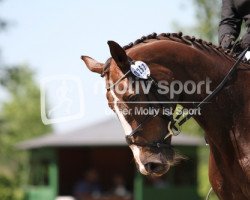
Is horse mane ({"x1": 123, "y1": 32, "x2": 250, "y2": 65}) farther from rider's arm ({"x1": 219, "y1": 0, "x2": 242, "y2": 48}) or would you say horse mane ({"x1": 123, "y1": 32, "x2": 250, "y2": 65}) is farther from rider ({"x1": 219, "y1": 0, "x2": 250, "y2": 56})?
rider's arm ({"x1": 219, "y1": 0, "x2": 242, "y2": 48})

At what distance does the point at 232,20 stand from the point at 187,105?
1.28 m

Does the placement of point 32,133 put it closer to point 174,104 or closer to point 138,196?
point 138,196

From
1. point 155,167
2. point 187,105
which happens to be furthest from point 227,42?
point 155,167

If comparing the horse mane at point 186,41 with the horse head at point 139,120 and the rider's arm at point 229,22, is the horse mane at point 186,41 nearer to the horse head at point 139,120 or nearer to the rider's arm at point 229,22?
the horse head at point 139,120

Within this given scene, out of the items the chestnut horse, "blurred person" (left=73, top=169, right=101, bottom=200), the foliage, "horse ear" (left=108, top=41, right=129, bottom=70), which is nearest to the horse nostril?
the chestnut horse

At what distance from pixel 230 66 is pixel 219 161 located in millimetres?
854

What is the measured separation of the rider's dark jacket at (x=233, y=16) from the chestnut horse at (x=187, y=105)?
0.56 meters

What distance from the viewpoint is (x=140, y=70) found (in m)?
5.64

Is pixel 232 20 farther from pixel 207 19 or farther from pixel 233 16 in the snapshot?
pixel 207 19

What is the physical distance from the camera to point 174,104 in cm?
586

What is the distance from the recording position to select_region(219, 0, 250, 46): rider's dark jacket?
6738mm

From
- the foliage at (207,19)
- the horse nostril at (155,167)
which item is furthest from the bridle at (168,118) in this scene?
the foliage at (207,19)

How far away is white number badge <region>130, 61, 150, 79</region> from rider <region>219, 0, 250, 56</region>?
1.24 m

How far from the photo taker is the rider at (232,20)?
6637mm
